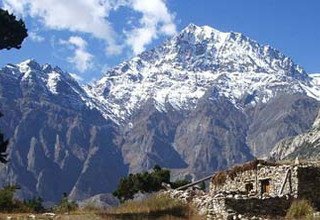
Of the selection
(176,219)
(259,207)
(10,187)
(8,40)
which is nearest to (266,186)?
(259,207)

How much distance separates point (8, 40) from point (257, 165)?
20.5 meters

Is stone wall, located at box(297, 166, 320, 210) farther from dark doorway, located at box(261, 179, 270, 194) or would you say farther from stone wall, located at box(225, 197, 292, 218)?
dark doorway, located at box(261, 179, 270, 194)

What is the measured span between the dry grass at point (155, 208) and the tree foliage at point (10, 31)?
45.7 feet

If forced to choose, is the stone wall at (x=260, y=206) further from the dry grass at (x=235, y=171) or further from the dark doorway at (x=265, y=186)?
the dry grass at (x=235, y=171)

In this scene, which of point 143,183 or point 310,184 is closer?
point 310,184

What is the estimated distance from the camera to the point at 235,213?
3859 cm

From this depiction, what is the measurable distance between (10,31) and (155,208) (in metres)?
16.3

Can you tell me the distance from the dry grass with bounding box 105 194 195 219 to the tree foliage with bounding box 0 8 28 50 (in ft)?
45.7

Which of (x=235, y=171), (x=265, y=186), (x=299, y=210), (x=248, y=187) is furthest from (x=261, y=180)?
(x=299, y=210)

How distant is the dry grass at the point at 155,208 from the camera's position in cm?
3944

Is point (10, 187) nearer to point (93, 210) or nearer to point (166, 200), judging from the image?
point (93, 210)

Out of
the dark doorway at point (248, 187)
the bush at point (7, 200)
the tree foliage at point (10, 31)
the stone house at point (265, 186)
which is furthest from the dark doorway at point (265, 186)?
the tree foliage at point (10, 31)

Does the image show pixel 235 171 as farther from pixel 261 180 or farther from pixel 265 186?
pixel 265 186

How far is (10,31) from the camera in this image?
46438mm
